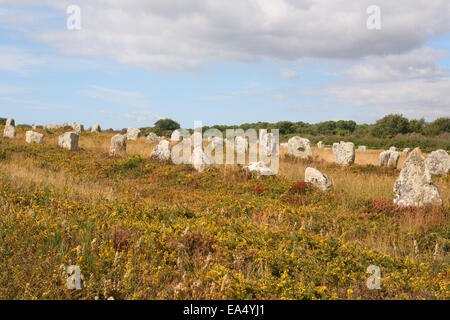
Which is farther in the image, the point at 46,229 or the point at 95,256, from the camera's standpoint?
the point at 46,229

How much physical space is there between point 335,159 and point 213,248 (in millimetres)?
19815

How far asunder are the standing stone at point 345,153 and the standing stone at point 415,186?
1128 centimetres

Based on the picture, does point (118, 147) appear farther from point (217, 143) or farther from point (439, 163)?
point (439, 163)

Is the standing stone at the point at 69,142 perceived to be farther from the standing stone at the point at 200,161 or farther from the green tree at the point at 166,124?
the green tree at the point at 166,124

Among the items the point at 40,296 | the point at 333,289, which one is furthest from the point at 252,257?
the point at 40,296

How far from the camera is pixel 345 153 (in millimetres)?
24875

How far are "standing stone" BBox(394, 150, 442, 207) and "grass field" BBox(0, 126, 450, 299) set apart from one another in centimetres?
47

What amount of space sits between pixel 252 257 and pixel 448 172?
1984 centimetres

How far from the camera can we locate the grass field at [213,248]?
534 centimetres

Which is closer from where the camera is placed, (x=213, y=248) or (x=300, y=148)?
(x=213, y=248)

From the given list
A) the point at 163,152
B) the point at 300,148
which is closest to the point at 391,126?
the point at 300,148

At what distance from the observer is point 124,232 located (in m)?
7.43

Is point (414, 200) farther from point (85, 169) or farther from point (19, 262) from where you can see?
point (85, 169)

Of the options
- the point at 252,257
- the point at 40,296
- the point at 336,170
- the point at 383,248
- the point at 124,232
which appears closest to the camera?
the point at 40,296
